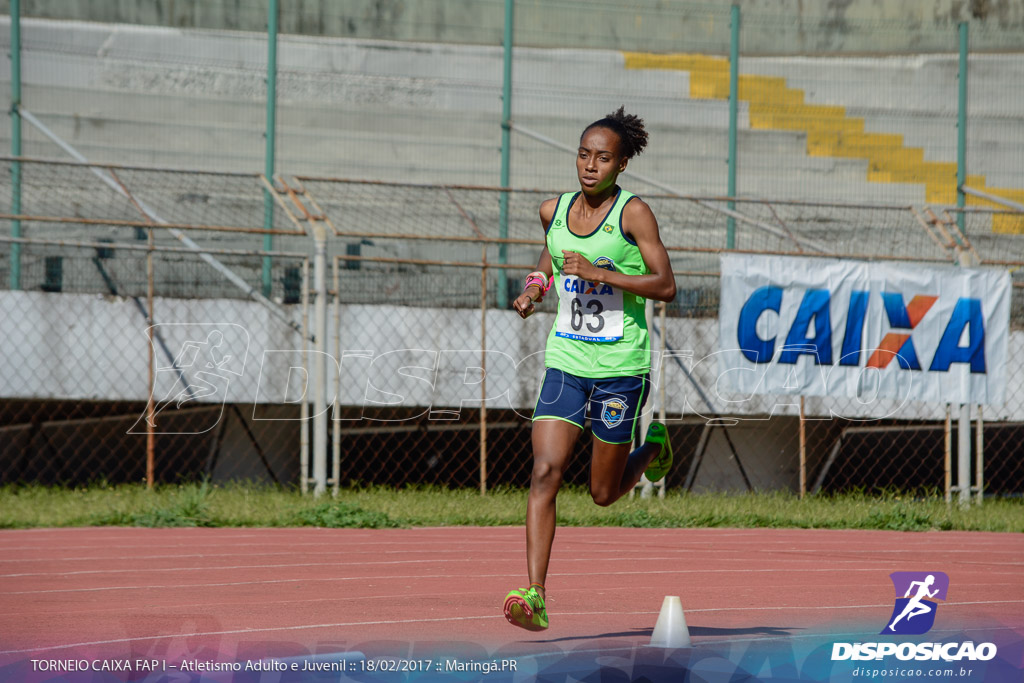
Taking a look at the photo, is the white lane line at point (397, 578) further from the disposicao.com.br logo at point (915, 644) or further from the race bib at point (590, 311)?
the race bib at point (590, 311)

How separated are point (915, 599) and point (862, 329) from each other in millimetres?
5359

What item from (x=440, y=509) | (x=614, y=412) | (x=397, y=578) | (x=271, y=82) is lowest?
(x=440, y=509)

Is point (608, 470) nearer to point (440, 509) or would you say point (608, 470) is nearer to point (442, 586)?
point (442, 586)

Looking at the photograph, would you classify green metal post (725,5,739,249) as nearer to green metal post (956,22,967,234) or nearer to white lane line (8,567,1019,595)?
green metal post (956,22,967,234)

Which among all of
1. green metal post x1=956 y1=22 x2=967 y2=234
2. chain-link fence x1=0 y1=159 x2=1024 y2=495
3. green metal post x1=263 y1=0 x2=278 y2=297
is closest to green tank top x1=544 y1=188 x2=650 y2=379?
chain-link fence x1=0 y1=159 x2=1024 y2=495

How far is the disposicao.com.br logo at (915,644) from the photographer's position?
4.57 meters

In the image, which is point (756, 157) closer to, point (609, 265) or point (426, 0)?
point (426, 0)

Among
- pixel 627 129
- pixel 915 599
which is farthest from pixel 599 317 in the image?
pixel 915 599

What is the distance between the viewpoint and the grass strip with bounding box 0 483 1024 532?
9141 millimetres

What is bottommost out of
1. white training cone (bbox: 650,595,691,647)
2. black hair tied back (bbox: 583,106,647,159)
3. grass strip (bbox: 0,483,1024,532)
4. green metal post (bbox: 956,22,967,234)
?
grass strip (bbox: 0,483,1024,532)

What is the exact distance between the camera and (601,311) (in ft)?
16.5

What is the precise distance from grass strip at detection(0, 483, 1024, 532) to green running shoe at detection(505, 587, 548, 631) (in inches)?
188

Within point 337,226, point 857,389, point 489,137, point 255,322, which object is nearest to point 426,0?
point 489,137

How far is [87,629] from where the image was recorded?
505 centimetres
